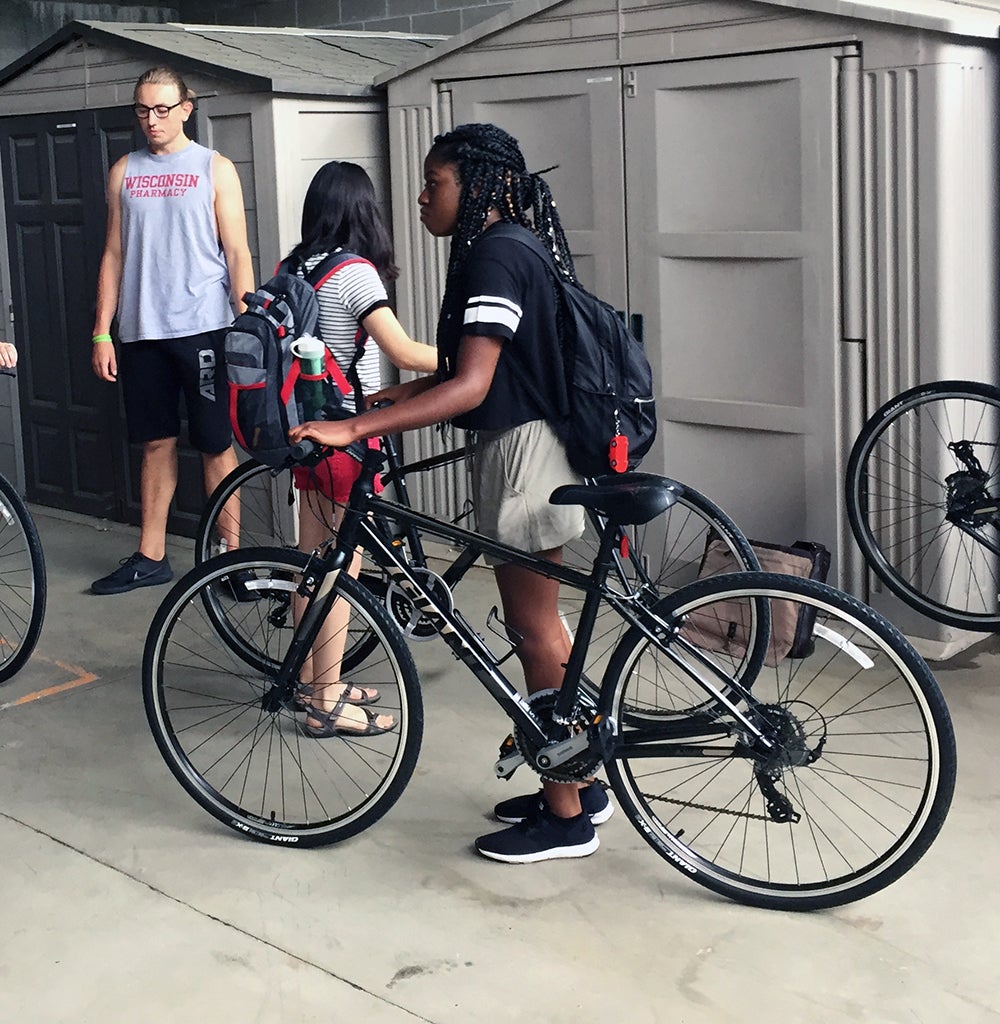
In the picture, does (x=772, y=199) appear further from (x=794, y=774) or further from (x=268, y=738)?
(x=268, y=738)

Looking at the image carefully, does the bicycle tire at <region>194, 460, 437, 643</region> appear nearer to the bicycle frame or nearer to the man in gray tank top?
the bicycle frame

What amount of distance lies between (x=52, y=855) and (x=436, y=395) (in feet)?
4.62

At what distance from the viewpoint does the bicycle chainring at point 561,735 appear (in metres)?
3.03

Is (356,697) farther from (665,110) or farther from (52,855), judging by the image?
(665,110)

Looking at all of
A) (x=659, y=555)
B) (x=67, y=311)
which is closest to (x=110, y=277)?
(x=67, y=311)

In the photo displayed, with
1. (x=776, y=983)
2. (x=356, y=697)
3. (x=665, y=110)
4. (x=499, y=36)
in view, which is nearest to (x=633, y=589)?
(x=776, y=983)

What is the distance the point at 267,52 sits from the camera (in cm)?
582

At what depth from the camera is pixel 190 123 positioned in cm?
569

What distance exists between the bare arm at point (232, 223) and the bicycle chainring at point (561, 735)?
2492 mm

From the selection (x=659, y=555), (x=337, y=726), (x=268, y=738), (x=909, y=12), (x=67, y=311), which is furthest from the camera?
(x=67, y=311)

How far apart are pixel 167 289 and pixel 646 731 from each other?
114 inches

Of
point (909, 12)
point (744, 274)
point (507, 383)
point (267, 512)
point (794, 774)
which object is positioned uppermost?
point (909, 12)

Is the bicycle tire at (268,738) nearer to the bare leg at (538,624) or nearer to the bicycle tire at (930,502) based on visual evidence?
the bare leg at (538,624)

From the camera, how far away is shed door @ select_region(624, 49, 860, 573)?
4480 millimetres
